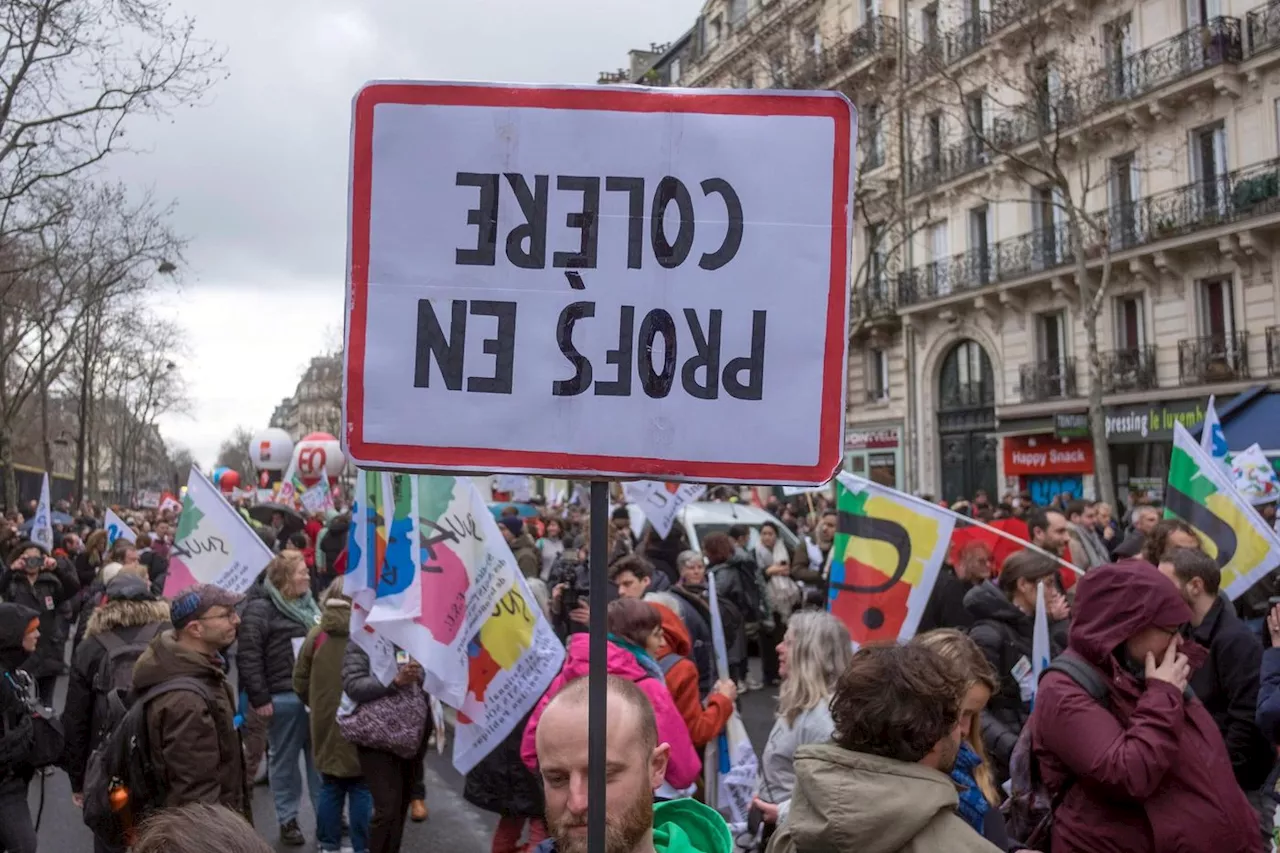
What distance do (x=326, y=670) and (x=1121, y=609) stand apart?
452 cm

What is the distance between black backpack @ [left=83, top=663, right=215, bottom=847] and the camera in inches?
172

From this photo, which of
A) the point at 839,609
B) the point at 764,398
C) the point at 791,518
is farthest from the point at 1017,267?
the point at 764,398

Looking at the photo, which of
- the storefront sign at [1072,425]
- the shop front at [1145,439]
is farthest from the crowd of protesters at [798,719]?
the storefront sign at [1072,425]

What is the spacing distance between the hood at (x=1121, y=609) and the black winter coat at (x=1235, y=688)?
4.52 feet

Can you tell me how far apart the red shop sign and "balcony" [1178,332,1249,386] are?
319 centimetres

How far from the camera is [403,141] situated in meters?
2.24

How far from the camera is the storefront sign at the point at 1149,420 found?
2323cm

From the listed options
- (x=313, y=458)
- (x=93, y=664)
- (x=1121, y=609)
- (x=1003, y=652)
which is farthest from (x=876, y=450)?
(x=1121, y=609)

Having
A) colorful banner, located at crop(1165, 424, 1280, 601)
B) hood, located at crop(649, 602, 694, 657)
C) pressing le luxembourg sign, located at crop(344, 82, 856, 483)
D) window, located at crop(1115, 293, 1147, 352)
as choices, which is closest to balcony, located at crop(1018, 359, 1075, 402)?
window, located at crop(1115, 293, 1147, 352)

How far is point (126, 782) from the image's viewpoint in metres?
4.43

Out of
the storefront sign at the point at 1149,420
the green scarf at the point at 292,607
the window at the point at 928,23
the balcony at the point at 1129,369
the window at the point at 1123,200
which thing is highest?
the window at the point at 928,23

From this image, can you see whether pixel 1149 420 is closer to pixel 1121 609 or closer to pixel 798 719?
pixel 798 719

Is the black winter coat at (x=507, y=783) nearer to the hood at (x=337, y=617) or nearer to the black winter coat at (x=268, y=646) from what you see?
the hood at (x=337, y=617)

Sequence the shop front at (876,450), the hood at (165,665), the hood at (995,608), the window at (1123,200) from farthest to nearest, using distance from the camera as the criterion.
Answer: the shop front at (876,450) < the window at (1123,200) < the hood at (995,608) < the hood at (165,665)
